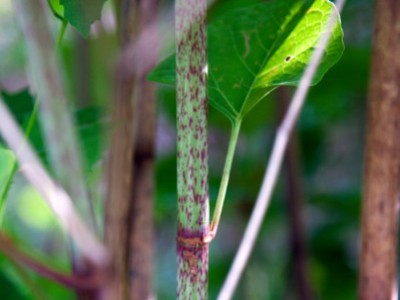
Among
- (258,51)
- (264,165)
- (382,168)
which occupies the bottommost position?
(264,165)

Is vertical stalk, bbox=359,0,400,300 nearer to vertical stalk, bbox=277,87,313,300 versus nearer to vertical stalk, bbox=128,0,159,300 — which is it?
vertical stalk, bbox=128,0,159,300

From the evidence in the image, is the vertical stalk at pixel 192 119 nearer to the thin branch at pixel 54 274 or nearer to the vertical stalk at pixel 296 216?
the thin branch at pixel 54 274

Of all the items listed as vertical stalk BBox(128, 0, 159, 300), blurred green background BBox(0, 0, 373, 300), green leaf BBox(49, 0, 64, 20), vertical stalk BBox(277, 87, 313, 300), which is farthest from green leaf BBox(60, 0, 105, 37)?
vertical stalk BBox(277, 87, 313, 300)

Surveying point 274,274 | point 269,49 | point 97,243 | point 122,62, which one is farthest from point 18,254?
point 274,274

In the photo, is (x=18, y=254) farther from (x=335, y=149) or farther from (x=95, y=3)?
(x=335, y=149)

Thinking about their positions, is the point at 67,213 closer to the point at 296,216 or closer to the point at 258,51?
the point at 258,51

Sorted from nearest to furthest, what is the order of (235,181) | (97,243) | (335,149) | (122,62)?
(97,243), (122,62), (235,181), (335,149)

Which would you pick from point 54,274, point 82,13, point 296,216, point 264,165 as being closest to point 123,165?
point 82,13
